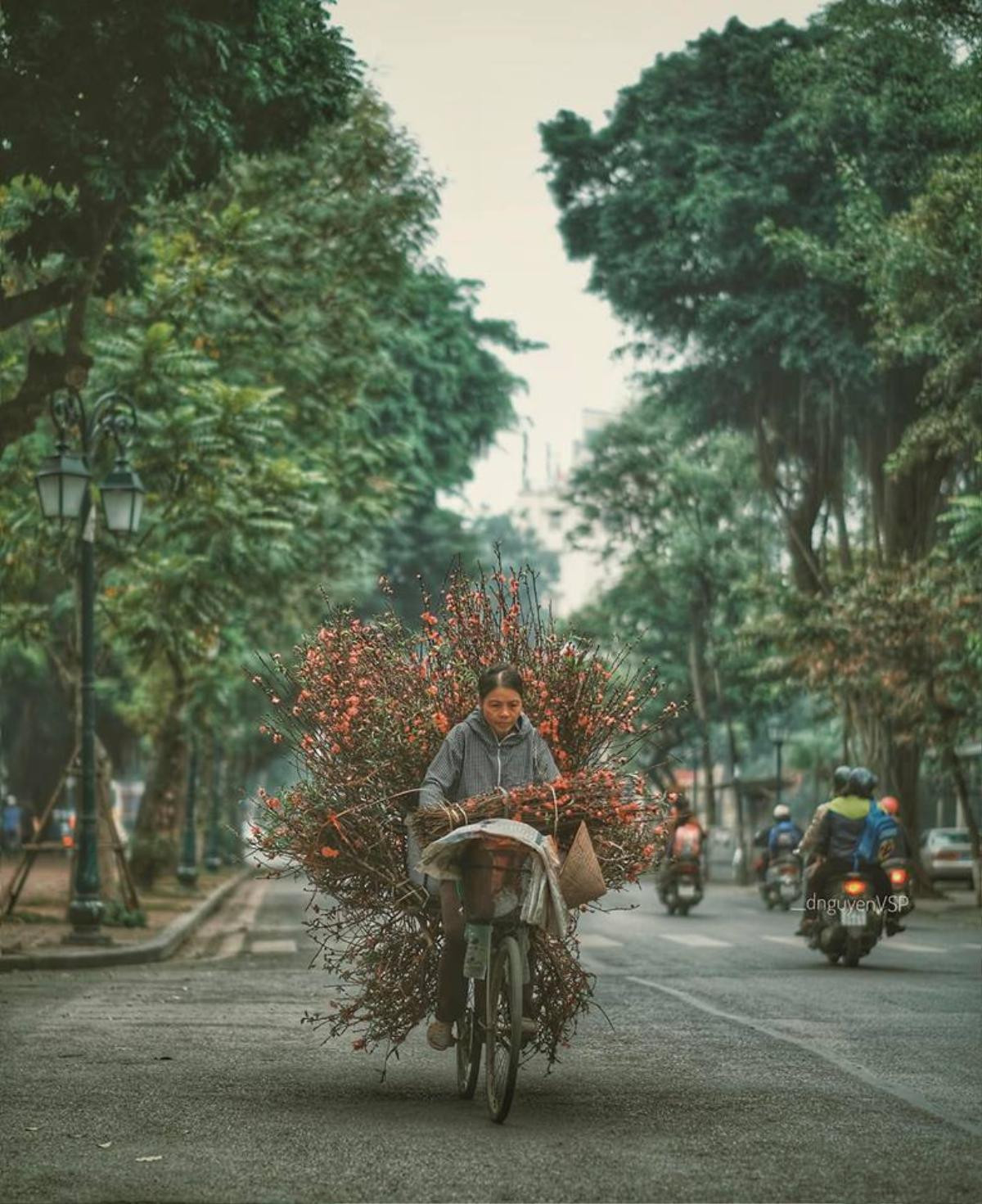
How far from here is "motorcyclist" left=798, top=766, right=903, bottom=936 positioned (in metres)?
19.5

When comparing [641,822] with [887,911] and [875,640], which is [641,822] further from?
[875,640]

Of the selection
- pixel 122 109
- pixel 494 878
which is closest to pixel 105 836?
pixel 122 109

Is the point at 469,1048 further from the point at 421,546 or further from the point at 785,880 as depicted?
the point at 421,546

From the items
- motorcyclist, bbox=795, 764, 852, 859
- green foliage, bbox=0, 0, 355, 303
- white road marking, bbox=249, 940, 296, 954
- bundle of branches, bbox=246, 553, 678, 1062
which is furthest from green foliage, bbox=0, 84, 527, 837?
bundle of branches, bbox=246, 553, 678, 1062

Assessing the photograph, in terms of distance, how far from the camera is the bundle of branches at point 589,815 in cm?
924

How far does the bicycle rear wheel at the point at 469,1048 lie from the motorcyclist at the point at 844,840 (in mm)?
10235

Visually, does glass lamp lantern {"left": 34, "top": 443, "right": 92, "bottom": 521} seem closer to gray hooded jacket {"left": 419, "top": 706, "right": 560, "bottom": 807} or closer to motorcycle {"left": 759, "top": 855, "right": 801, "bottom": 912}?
gray hooded jacket {"left": 419, "top": 706, "right": 560, "bottom": 807}

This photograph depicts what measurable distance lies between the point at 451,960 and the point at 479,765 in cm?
83

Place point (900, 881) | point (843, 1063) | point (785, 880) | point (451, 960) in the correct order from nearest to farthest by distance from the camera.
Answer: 1. point (451, 960)
2. point (843, 1063)
3. point (900, 881)
4. point (785, 880)

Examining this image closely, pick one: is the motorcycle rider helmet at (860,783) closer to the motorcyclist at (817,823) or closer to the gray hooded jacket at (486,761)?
the motorcyclist at (817,823)

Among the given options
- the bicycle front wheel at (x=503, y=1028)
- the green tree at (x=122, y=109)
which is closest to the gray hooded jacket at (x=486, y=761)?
the bicycle front wheel at (x=503, y=1028)

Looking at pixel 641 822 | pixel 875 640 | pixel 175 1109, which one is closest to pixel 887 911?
pixel 641 822

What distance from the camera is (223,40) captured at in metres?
17.1

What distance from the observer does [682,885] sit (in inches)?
1305
